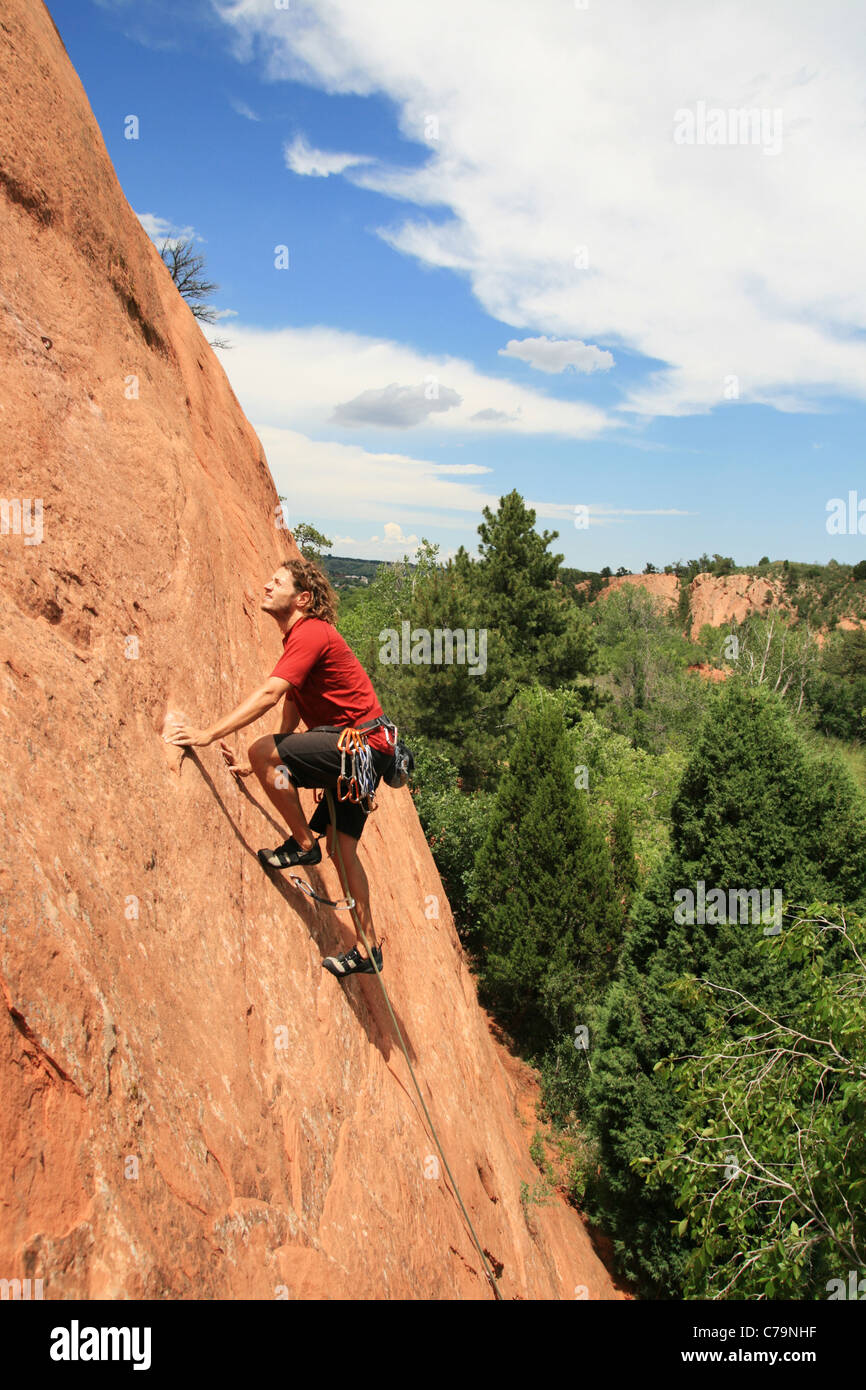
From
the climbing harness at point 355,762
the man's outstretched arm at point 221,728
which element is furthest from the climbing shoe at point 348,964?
the man's outstretched arm at point 221,728

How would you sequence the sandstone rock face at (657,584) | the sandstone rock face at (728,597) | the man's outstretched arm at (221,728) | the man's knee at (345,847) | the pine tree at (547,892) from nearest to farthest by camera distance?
the man's outstretched arm at (221,728), the man's knee at (345,847), the pine tree at (547,892), the sandstone rock face at (728,597), the sandstone rock face at (657,584)

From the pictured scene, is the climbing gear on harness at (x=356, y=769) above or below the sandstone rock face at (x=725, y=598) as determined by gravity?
below

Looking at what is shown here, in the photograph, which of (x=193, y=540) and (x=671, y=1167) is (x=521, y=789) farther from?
(x=193, y=540)

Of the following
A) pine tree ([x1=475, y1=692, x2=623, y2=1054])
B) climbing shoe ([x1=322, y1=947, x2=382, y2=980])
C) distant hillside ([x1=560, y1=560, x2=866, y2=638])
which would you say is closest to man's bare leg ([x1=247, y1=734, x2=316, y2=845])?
climbing shoe ([x1=322, y1=947, x2=382, y2=980])

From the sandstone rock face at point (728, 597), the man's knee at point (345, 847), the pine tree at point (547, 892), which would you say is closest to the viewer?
the man's knee at point (345, 847)

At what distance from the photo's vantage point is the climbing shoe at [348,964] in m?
5.24

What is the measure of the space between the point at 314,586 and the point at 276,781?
1.36 m

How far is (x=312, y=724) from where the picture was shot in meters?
5.16

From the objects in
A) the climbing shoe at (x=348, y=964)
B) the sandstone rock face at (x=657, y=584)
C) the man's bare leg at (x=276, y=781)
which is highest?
the sandstone rock face at (x=657, y=584)

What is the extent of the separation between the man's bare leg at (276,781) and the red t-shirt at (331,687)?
42 cm

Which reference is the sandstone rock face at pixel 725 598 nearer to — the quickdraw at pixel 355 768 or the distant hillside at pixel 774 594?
the distant hillside at pixel 774 594

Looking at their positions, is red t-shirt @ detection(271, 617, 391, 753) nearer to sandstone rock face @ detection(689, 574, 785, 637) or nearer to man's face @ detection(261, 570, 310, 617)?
man's face @ detection(261, 570, 310, 617)

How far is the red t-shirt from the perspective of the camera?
4883 millimetres
